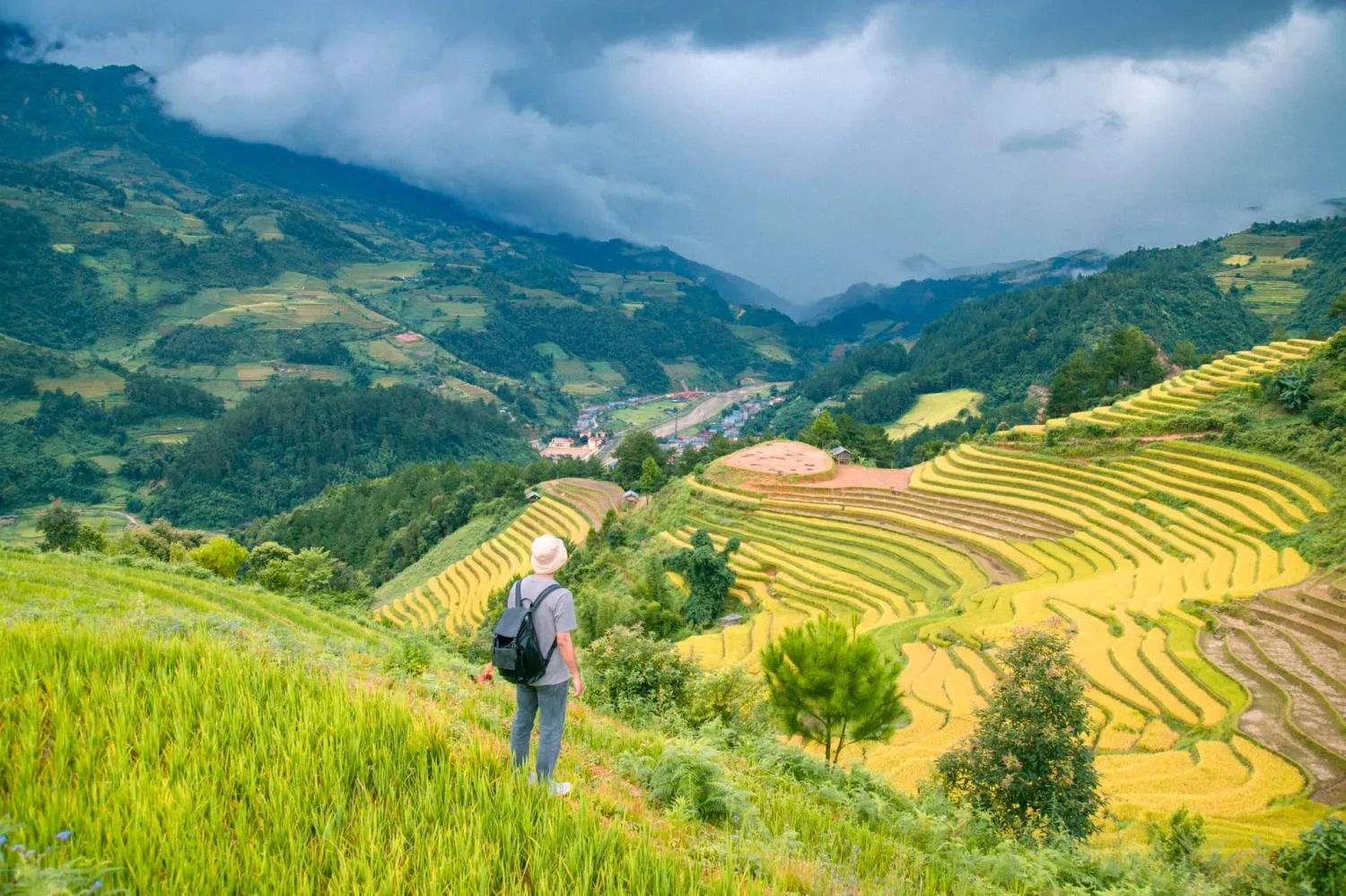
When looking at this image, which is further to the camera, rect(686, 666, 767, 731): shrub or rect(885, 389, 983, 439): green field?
rect(885, 389, 983, 439): green field

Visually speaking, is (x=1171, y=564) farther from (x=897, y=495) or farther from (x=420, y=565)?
(x=420, y=565)

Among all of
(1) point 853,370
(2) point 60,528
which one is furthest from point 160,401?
(1) point 853,370

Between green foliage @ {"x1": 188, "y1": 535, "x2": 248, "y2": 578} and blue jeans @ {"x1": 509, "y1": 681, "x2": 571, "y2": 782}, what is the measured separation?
2483 centimetres

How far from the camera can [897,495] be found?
3441 cm

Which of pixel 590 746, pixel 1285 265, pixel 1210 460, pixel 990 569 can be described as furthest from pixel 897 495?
pixel 1285 265

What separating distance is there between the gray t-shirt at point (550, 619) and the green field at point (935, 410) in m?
81.1

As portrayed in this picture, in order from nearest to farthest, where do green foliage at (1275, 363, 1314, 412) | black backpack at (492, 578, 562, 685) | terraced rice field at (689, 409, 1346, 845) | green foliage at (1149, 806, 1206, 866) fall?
black backpack at (492, 578, 562, 685)
green foliage at (1149, 806, 1206, 866)
terraced rice field at (689, 409, 1346, 845)
green foliage at (1275, 363, 1314, 412)

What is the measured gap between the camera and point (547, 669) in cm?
395

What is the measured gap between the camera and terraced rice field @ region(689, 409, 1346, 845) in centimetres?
1166

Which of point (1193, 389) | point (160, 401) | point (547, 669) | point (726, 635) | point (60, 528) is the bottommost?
point (60, 528)

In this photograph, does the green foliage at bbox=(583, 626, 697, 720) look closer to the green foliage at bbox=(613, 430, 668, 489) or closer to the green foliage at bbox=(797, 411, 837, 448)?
the green foliage at bbox=(613, 430, 668, 489)

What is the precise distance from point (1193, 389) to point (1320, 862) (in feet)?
120

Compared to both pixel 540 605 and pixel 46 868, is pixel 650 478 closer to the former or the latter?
pixel 540 605

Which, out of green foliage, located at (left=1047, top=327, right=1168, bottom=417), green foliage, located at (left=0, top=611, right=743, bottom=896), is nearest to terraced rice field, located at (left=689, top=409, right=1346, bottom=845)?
green foliage, located at (left=0, top=611, right=743, bottom=896)
